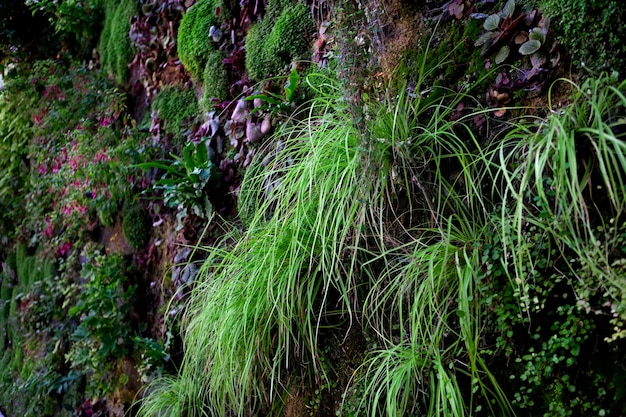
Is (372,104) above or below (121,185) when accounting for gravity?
above

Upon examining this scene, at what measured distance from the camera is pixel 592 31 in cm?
154

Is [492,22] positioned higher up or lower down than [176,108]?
higher up

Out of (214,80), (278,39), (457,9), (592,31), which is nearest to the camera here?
(592,31)

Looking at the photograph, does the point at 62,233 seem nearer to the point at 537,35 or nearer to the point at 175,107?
the point at 175,107

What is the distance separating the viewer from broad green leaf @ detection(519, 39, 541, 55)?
166 cm

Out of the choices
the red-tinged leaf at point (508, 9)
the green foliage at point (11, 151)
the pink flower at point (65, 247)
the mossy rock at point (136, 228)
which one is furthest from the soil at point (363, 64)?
the green foliage at point (11, 151)

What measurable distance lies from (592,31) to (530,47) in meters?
0.17

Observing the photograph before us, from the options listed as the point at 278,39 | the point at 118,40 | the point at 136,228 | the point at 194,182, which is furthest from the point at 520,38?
the point at 118,40

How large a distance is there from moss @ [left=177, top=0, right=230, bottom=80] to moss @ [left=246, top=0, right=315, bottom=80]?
324 millimetres

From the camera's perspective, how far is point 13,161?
4496 mm

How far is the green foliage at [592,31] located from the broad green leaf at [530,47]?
6 cm

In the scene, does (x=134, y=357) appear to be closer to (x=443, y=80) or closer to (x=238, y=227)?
(x=238, y=227)

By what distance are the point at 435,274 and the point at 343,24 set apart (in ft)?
2.88

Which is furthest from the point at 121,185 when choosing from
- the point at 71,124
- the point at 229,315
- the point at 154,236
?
the point at 229,315
